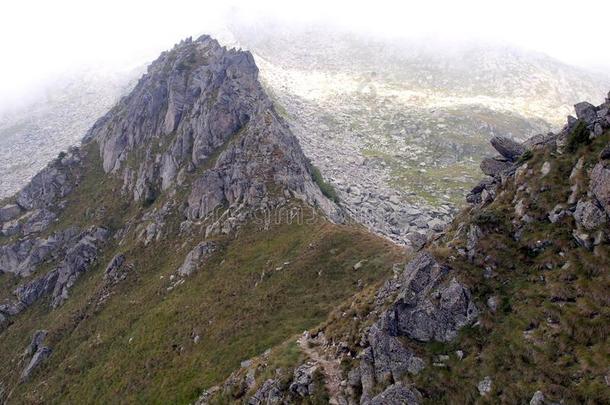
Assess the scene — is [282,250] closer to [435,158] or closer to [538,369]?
[538,369]

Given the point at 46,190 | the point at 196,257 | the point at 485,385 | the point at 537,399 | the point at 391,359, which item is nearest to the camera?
the point at 537,399

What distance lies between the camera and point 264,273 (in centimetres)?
7150

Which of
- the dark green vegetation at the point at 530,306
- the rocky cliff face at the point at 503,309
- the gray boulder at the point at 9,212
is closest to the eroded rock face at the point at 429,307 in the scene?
the rocky cliff face at the point at 503,309

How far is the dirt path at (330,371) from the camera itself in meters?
31.7

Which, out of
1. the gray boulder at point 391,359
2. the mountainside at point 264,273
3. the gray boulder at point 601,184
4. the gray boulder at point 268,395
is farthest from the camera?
the gray boulder at point 268,395

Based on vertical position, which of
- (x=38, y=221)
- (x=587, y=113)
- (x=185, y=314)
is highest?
(x=587, y=113)

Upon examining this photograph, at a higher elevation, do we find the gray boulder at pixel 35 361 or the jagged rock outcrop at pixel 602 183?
the jagged rock outcrop at pixel 602 183

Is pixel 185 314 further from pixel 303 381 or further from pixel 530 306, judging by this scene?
pixel 530 306

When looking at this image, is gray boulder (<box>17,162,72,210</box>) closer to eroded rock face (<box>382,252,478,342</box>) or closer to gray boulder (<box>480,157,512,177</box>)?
gray boulder (<box>480,157,512,177</box>)

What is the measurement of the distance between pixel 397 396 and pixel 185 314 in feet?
159

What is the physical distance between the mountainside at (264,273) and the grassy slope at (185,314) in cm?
34

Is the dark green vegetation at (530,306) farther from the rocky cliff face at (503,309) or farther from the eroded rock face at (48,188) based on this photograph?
the eroded rock face at (48,188)

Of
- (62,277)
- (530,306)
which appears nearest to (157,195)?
(62,277)

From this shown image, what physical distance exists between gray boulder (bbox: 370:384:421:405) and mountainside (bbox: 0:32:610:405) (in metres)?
0.09
